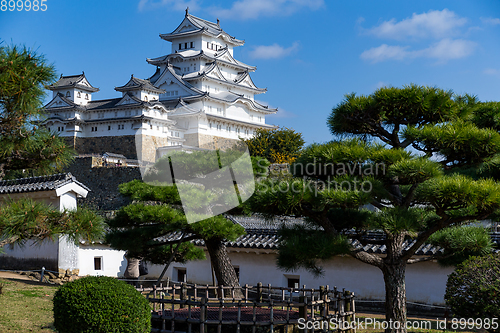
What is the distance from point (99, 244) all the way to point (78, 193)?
2224mm

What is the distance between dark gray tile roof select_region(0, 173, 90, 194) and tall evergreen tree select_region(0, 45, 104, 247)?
7.99 metres

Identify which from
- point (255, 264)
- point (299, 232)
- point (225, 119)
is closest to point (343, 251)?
point (299, 232)

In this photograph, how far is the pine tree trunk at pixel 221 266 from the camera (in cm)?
995

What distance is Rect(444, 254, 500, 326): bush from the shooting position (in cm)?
575

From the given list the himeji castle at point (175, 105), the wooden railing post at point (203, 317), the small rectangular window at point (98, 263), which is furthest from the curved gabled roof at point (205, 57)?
the wooden railing post at point (203, 317)

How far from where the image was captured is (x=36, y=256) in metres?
14.1

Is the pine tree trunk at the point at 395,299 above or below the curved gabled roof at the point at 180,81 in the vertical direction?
below

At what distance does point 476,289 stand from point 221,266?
213 inches

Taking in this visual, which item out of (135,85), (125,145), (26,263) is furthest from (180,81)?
(26,263)

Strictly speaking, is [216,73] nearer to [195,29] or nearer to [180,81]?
[180,81]

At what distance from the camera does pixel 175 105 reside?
1403 inches

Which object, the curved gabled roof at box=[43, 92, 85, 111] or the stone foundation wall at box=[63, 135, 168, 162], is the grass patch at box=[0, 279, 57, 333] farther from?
the curved gabled roof at box=[43, 92, 85, 111]

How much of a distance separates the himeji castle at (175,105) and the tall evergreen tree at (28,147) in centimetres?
2687

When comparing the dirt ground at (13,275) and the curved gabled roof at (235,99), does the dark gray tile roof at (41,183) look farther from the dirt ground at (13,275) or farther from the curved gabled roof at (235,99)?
the curved gabled roof at (235,99)
